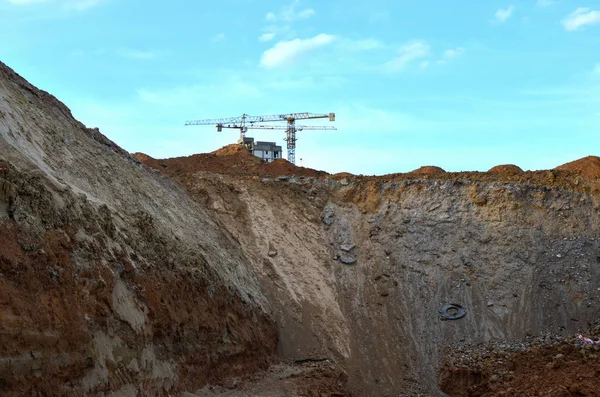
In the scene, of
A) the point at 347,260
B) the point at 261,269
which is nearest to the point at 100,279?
the point at 261,269

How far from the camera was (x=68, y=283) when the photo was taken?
1178 cm

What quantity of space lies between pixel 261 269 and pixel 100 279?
1090 cm

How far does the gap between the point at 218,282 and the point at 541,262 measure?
13.1 meters

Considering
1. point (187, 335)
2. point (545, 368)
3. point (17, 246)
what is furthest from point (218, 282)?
point (545, 368)

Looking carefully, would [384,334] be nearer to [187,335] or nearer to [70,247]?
[187,335]

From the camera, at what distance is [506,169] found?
3056cm

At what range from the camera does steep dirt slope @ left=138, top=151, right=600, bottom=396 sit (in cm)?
2153

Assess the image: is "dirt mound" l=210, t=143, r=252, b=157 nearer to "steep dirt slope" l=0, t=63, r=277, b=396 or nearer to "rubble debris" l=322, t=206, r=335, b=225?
"rubble debris" l=322, t=206, r=335, b=225

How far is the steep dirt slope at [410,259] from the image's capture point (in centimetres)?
2153

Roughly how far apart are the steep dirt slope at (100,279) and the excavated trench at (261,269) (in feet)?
0.15

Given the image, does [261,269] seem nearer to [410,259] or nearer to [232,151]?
[410,259]

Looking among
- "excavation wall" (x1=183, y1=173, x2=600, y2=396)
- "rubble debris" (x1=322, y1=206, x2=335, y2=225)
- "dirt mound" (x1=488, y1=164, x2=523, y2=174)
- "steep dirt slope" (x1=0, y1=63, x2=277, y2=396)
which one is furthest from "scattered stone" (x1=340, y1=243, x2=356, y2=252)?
"dirt mound" (x1=488, y1=164, x2=523, y2=174)

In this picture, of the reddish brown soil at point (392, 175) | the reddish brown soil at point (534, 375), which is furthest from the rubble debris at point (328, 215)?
the reddish brown soil at point (534, 375)

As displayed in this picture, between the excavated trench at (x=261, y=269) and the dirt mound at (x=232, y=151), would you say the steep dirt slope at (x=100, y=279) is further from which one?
the dirt mound at (x=232, y=151)
